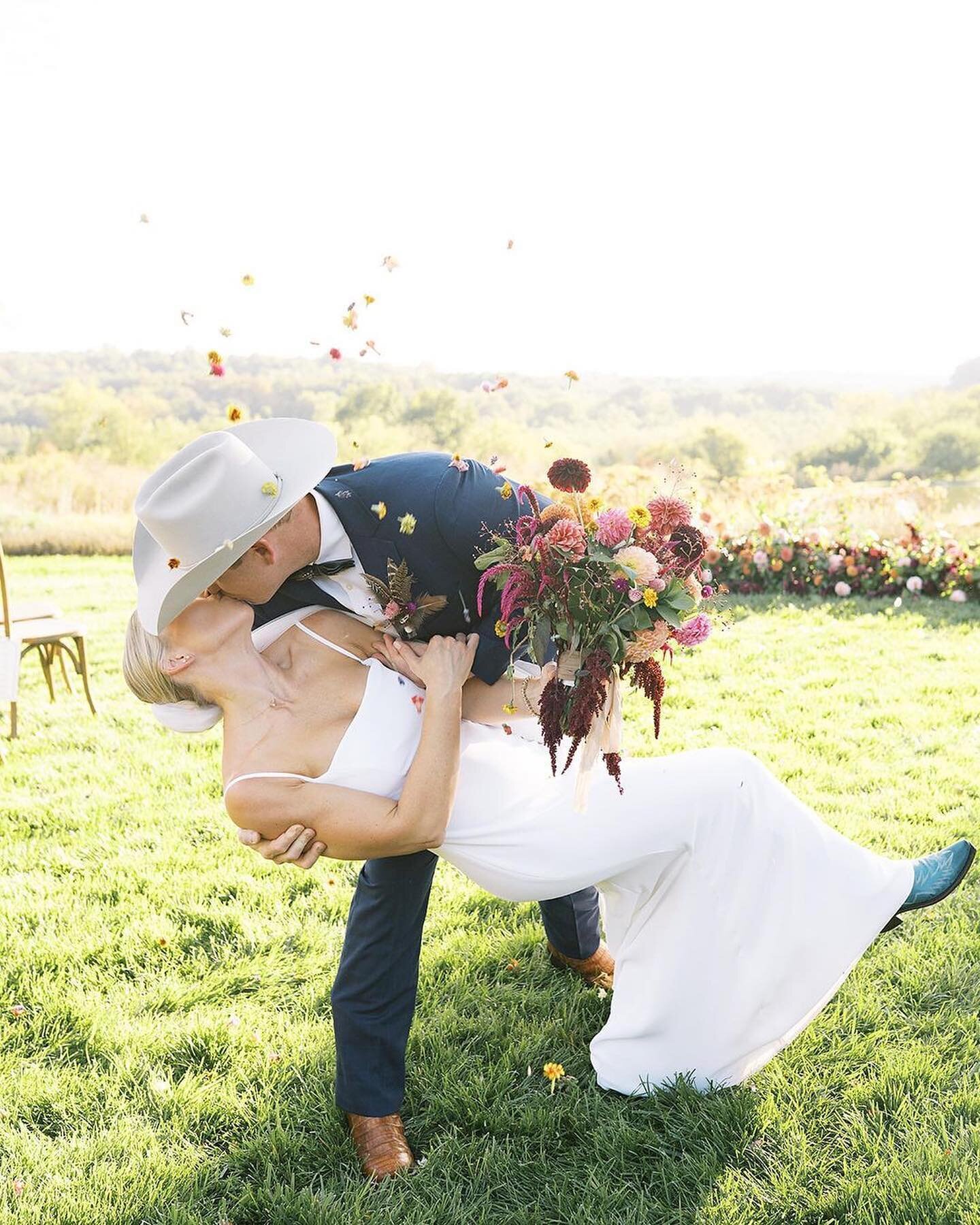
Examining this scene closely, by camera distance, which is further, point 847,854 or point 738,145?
point 738,145

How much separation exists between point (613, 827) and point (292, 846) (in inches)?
32.8

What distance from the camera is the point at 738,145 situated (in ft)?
109

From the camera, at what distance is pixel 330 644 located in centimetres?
272

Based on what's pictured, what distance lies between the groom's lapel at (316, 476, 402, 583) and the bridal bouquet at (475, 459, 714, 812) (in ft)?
1.54

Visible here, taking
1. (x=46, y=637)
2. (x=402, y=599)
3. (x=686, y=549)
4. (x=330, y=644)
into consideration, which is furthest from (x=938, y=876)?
(x=46, y=637)

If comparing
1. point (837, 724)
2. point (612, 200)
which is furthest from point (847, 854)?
point (612, 200)

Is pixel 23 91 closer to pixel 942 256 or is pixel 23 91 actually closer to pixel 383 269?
pixel 942 256

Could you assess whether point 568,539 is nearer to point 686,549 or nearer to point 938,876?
point 686,549

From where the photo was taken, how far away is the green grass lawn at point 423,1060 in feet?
8.25

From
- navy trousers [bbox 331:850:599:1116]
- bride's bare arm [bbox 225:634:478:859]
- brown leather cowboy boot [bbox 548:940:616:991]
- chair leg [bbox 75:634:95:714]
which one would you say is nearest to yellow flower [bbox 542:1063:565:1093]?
navy trousers [bbox 331:850:599:1116]

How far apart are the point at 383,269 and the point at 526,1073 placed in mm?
2338

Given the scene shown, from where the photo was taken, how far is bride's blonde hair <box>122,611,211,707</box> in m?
2.54

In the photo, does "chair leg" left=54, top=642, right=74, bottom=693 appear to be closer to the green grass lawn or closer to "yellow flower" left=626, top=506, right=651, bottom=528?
the green grass lawn

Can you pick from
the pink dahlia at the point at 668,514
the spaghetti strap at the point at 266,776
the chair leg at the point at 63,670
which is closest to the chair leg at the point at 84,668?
the chair leg at the point at 63,670
